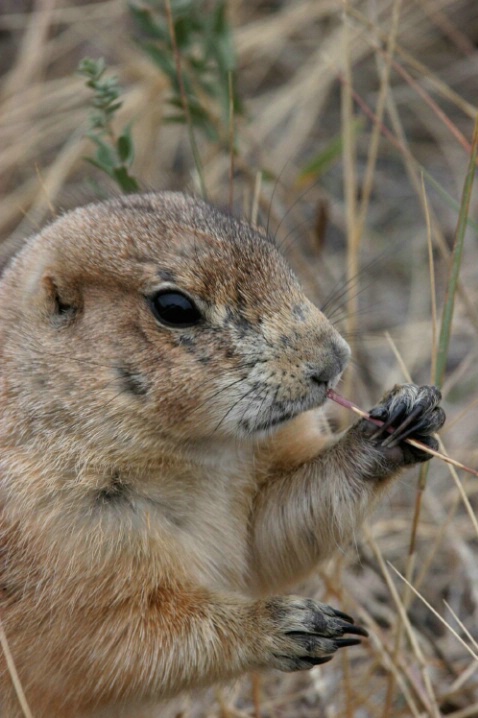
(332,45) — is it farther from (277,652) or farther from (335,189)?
(277,652)

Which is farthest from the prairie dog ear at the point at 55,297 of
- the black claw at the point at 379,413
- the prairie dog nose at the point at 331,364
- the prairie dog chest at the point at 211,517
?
the black claw at the point at 379,413

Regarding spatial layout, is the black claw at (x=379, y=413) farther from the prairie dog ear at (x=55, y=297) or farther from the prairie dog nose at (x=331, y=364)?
the prairie dog ear at (x=55, y=297)

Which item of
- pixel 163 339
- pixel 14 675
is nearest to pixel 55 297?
pixel 163 339

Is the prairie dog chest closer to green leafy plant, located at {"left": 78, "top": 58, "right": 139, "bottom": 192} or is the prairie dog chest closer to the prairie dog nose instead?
the prairie dog nose

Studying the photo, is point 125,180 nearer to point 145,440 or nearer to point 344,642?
point 145,440

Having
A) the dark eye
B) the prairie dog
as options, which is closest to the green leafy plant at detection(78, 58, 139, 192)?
the prairie dog

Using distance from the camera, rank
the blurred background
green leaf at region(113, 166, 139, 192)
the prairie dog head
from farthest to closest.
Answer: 1. the blurred background
2. green leaf at region(113, 166, 139, 192)
3. the prairie dog head

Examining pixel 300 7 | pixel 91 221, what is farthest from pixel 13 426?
pixel 300 7
